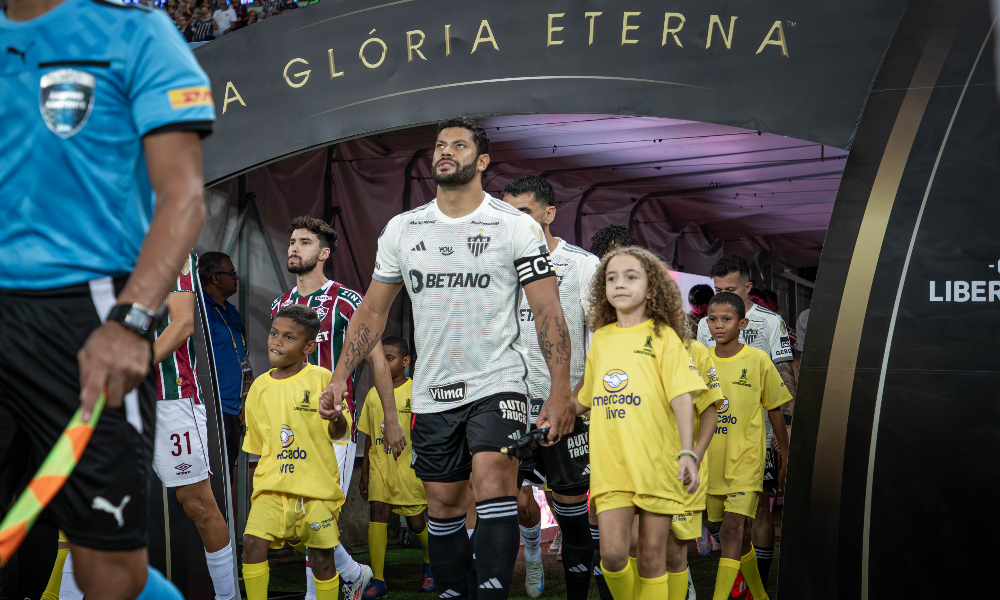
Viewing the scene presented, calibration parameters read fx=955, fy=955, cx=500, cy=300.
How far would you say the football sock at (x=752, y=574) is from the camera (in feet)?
19.8

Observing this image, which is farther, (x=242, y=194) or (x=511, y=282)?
(x=242, y=194)

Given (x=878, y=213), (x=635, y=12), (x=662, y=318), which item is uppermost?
(x=635, y=12)

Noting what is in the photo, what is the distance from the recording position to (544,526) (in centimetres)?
1052

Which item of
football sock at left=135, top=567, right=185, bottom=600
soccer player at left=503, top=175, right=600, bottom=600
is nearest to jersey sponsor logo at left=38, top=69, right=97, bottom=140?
football sock at left=135, top=567, right=185, bottom=600

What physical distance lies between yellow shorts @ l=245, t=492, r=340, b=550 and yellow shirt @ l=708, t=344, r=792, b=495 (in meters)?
2.41

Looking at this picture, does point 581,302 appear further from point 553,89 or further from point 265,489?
point 265,489

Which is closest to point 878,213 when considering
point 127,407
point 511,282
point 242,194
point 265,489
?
point 511,282

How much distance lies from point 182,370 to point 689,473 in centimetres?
304

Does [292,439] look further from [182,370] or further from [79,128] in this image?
[79,128]

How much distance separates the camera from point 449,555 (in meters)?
4.47

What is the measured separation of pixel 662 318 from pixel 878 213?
1.24m

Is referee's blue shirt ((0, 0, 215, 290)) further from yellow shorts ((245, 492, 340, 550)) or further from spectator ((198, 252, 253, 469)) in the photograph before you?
spectator ((198, 252, 253, 469))

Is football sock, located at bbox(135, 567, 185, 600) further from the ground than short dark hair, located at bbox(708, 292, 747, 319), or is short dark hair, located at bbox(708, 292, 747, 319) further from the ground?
short dark hair, located at bbox(708, 292, 747, 319)

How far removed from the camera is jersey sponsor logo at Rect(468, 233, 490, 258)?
4488mm
